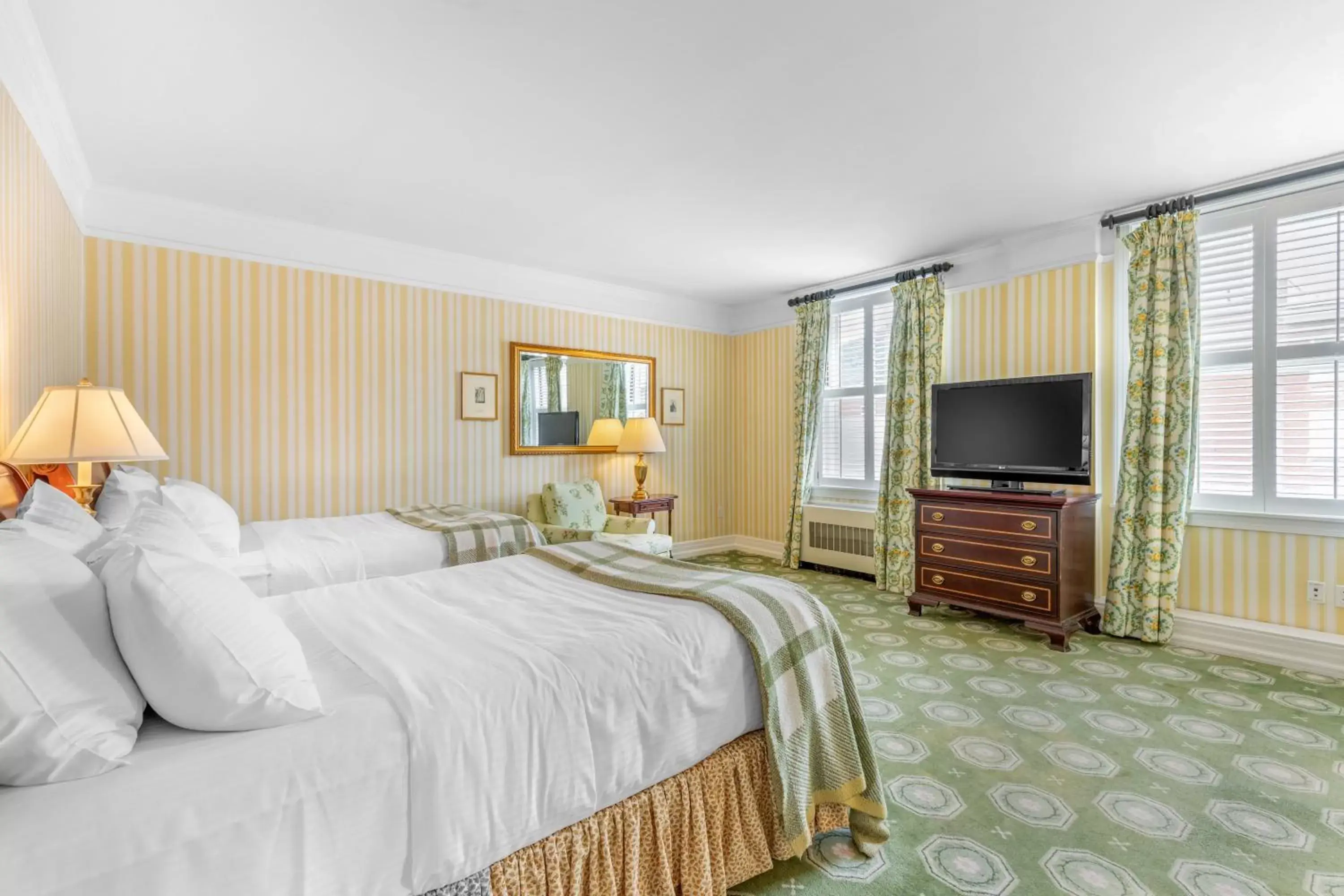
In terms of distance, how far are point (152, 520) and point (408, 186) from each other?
2308 mm

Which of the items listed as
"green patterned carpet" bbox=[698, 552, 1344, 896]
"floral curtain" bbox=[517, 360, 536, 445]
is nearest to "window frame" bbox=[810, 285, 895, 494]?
"green patterned carpet" bbox=[698, 552, 1344, 896]

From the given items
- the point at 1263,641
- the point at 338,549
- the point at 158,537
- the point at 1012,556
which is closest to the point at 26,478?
the point at 158,537

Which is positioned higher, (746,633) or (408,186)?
(408,186)

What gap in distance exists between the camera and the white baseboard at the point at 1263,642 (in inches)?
128

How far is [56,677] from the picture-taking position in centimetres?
99

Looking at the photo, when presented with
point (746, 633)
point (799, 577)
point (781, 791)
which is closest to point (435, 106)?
point (746, 633)

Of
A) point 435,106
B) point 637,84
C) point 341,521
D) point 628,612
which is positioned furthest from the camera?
point 341,521

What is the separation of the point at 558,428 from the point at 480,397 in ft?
2.44

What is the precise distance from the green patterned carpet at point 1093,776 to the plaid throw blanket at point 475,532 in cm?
213

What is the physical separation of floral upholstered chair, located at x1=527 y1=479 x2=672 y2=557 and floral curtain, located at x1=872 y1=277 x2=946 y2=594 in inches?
72.8

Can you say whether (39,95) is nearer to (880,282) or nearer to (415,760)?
(415,760)

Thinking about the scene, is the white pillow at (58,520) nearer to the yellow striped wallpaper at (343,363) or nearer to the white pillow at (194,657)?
the white pillow at (194,657)

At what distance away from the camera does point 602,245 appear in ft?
14.9

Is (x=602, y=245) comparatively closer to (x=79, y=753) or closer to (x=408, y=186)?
(x=408, y=186)
